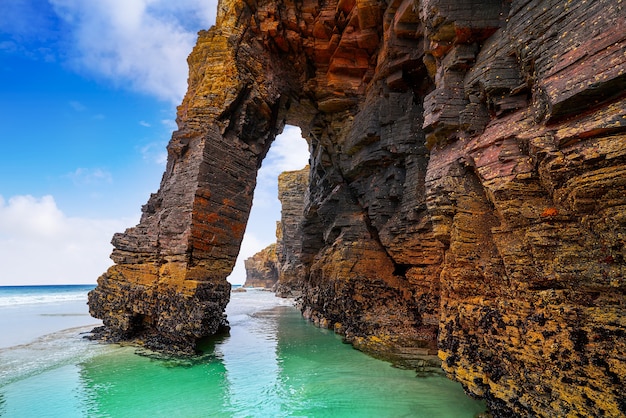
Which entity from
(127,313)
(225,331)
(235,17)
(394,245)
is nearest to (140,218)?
(127,313)

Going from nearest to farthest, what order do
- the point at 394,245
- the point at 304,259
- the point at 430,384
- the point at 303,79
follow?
1. the point at 430,384
2. the point at 394,245
3. the point at 303,79
4. the point at 304,259

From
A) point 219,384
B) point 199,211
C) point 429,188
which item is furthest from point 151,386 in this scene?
point 429,188

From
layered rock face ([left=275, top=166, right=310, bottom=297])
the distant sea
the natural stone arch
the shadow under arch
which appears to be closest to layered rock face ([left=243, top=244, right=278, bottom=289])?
layered rock face ([left=275, top=166, right=310, bottom=297])

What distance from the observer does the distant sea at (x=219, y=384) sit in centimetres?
747

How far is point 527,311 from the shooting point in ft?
19.5

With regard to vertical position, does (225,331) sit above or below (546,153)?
below

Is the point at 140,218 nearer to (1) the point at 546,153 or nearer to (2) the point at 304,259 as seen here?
(2) the point at 304,259

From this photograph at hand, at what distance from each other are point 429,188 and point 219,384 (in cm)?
864

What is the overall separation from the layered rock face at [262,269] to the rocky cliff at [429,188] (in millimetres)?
50308

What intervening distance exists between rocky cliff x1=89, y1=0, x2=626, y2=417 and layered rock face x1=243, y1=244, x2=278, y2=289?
50308 millimetres

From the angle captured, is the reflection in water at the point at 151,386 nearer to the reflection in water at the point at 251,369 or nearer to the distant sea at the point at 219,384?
the distant sea at the point at 219,384

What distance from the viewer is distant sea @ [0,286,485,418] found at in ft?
24.5

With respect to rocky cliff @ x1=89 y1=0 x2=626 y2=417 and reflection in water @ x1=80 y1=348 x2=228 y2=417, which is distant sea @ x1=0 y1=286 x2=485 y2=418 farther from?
rocky cliff @ x1=89 y1=0 x2=626 y2=417

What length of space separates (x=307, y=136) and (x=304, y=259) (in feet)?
34.9
